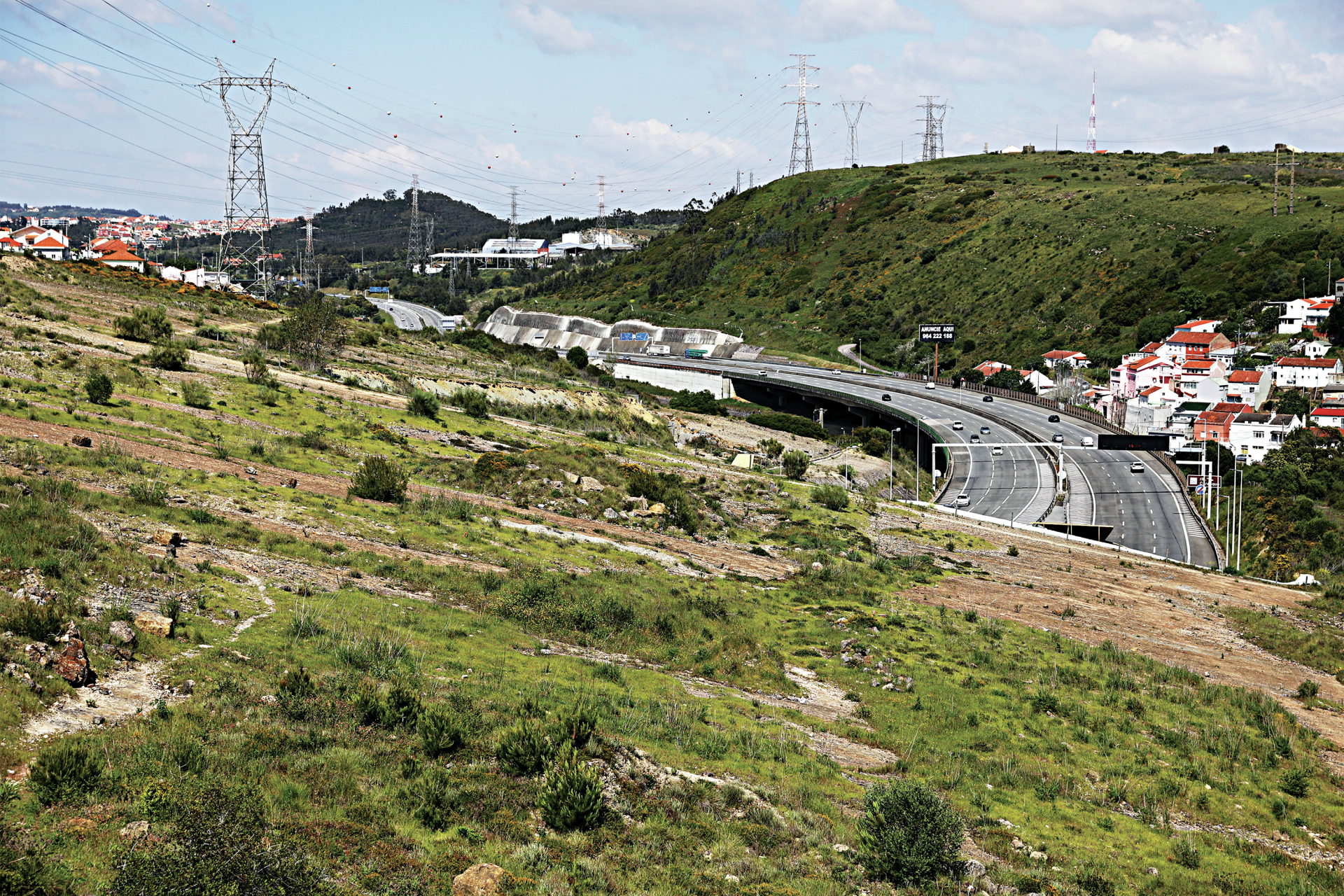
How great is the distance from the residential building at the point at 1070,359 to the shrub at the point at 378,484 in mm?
133746

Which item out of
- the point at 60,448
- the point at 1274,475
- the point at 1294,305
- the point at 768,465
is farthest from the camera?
the point at 1294,305

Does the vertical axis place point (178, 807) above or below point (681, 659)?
A: above

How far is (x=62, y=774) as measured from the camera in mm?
11797

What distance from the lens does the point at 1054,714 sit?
2694 cm

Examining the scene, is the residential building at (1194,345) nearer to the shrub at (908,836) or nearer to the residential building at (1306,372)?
the residential building at (1306,372)

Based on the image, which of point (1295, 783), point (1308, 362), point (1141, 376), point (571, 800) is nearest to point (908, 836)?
point (571, 800)

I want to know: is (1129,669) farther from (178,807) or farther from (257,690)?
(178,807)

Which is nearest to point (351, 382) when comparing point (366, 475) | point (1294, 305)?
point (366, 475)

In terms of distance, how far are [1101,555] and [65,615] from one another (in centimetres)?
6283

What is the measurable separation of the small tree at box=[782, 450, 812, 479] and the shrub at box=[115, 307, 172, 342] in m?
45.3

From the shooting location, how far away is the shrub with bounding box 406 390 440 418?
5550 centimetres

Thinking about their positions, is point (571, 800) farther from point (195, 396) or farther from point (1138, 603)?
point (1138, 603)

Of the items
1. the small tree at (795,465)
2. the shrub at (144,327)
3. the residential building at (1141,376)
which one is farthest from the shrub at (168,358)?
the residential building at (1141,376)

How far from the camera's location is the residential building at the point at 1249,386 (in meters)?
118
